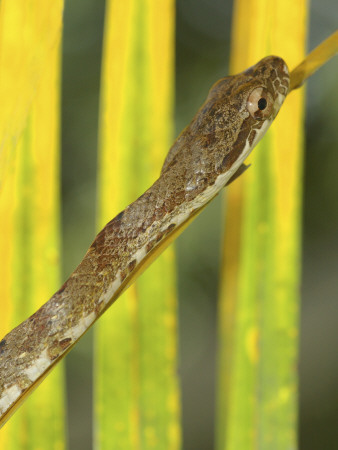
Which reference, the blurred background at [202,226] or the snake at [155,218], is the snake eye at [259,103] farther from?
the blurred background at [202,226]

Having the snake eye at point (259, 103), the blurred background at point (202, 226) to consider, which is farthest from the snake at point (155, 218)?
the blurred background at point (202, 226)

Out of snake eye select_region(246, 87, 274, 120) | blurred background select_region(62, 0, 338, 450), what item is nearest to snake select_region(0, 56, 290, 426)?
snake eye select_region(246, 87, 274, 120)

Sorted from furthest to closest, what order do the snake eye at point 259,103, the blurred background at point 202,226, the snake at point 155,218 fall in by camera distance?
the blurred background at point 202,226
the snake eye at point 259,103
the snake at point 155,218

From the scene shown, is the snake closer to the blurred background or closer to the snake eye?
the snake eye

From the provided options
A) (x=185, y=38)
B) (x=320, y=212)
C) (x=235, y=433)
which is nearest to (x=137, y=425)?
(x=235, y=433)

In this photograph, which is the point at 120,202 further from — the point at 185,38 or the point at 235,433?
the point at 185,38

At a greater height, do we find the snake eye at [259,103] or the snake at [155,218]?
the snake eye at [259,103]

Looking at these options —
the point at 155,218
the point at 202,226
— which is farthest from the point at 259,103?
the point at 202,226

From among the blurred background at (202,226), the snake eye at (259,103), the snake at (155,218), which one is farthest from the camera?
the blurred background at (202,226)

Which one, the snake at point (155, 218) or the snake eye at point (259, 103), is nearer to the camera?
the snake at point (155, 218)
